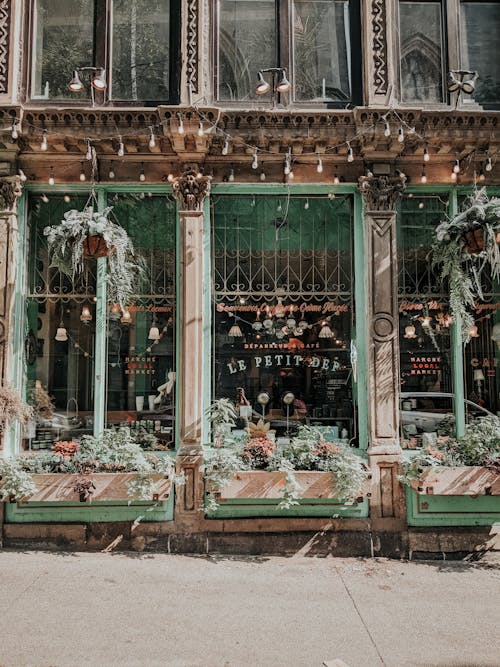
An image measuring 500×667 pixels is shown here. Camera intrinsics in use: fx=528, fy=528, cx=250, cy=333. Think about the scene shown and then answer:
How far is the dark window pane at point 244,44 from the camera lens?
25.5 ft

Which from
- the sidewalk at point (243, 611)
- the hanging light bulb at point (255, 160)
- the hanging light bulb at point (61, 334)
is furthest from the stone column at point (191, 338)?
the hanging light bulb at point (61, 334)

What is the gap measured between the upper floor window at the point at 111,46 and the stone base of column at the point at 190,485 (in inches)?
199

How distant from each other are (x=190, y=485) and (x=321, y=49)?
6.62 m

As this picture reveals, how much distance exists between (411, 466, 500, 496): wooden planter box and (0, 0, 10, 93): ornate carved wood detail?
7728 mm

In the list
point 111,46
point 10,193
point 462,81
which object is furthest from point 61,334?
point 462,81

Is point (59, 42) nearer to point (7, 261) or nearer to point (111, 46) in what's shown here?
point (111, 46)

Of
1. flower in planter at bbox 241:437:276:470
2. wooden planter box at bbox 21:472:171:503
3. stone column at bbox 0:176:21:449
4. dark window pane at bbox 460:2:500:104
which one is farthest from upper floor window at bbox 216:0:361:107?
wooden planter box at bbox 21:472:171:503

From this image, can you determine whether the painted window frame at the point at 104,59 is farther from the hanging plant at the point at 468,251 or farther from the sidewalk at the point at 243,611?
the sidewalk at the point at 243,611

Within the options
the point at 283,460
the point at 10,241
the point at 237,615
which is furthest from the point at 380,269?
the point at 10,241

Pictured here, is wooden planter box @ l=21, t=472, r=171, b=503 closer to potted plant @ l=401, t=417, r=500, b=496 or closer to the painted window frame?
potted plant @ l=401, t=417, r=500, b=496

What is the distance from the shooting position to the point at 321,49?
7918 millimetres

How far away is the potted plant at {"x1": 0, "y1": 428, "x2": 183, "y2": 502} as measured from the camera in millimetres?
6590

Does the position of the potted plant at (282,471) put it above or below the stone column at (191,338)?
below

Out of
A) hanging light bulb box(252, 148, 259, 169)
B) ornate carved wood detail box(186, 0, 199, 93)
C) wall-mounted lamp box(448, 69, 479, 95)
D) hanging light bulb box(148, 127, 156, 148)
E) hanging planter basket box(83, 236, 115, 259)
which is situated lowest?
hanging planter basket box(83, 236, 115, 259)
